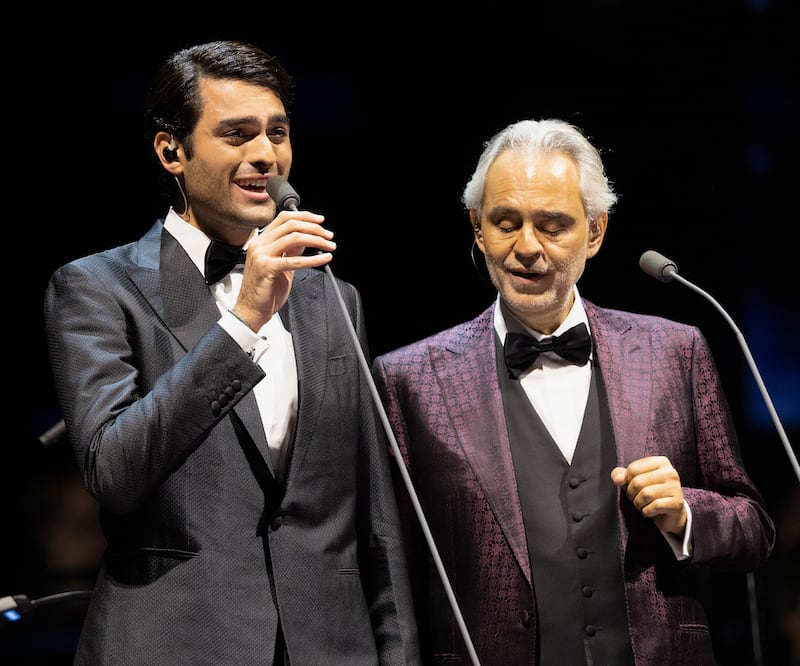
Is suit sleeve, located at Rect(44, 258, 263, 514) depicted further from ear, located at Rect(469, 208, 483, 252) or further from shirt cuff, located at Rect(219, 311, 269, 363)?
ear, located at Rect(469, 208, 483, 252)

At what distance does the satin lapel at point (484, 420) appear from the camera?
2.18m

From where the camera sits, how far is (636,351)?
2363 mm

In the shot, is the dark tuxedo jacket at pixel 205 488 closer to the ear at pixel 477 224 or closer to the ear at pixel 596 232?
the ear at pixel 477 224

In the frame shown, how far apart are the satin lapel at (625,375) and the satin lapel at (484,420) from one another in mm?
226

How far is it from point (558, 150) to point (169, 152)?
2.82ft

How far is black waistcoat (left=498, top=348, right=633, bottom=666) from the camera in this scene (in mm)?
2125

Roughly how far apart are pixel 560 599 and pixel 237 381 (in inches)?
32.4

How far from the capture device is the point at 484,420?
228 cm

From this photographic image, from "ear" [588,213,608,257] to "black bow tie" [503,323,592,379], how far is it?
0.71 ft

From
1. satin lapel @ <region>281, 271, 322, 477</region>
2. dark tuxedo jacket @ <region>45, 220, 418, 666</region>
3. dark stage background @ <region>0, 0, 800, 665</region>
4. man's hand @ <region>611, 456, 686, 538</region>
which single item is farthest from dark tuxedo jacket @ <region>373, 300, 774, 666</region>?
dark stage background @ <region>0, 0, 800, 665</region>

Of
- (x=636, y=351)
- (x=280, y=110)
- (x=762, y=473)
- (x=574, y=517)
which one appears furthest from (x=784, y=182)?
(x=280, y=110)

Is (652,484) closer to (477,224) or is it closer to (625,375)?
(625,375)

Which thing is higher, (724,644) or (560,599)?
(560,599)

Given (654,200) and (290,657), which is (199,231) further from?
(654,200)
